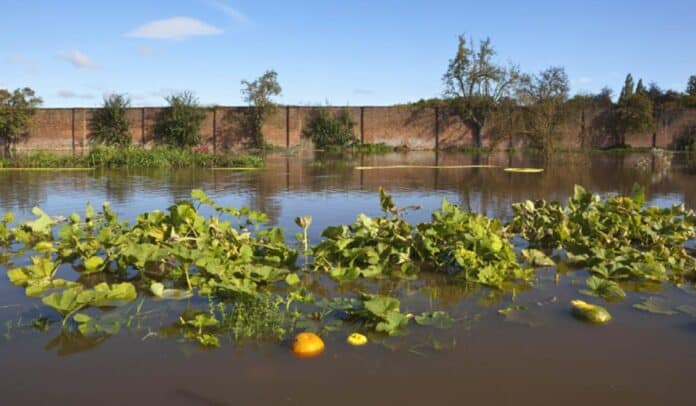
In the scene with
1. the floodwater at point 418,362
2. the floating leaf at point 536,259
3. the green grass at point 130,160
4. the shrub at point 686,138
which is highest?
the shrub at point 686,138

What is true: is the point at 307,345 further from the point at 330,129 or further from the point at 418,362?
the point at 330,129

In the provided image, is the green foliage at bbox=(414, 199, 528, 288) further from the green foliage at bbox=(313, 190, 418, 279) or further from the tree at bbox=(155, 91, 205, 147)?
the tree at bbox=(155, 91, 205, 147)

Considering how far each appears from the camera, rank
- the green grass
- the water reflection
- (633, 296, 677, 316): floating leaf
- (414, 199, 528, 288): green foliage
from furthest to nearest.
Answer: the green grass
the water reflection
(414, 199, 528, 288): green foliage
(633, 296, 677, 316): floating leaf

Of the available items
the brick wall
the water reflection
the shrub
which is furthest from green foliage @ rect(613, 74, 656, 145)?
the water reflection

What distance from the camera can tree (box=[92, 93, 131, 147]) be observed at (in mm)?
28281

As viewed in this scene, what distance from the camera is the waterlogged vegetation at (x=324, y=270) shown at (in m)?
2.65

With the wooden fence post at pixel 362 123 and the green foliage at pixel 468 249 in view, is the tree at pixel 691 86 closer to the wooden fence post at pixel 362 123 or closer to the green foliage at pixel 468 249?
the wooden fence post at pixel 362 123

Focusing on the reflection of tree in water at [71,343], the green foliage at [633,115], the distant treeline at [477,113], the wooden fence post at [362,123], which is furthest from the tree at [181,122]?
the reflection of tree in water at [71,343]

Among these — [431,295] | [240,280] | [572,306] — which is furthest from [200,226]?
[572,306]

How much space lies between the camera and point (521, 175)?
39.6 feet

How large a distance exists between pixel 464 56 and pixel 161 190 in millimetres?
23785

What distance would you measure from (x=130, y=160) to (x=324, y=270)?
13195 millimetres

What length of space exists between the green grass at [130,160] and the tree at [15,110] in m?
13.3

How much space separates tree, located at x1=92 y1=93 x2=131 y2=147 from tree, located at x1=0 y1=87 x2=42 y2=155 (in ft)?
9.58
